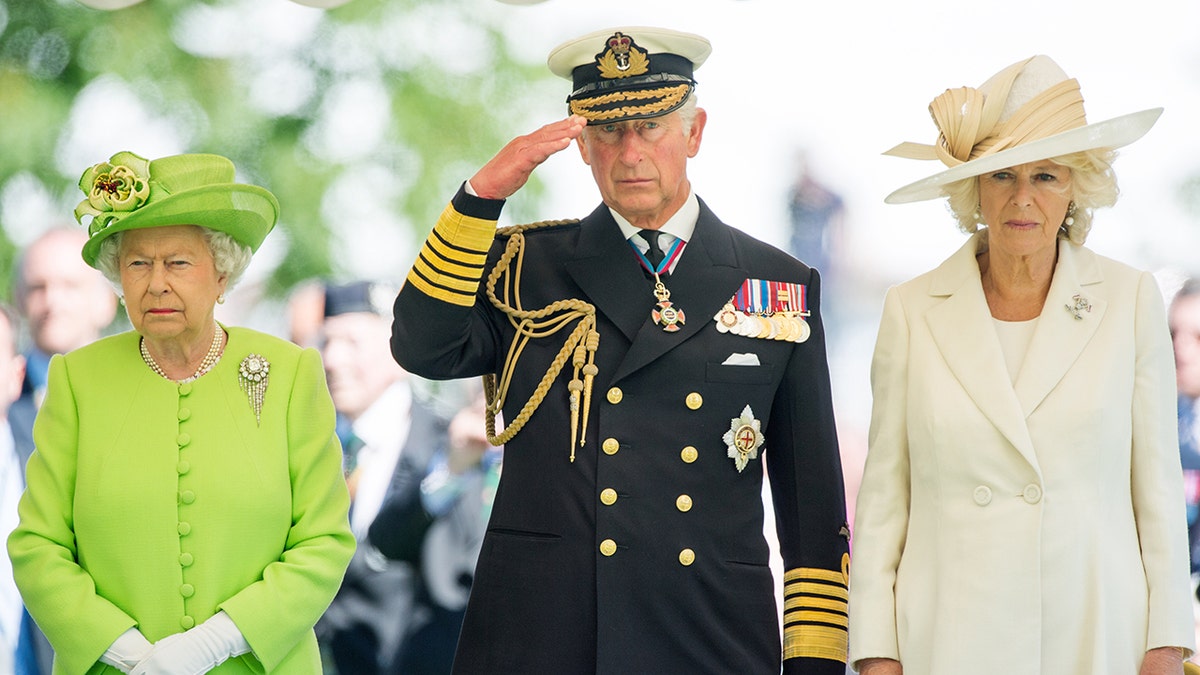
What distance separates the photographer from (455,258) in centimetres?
285

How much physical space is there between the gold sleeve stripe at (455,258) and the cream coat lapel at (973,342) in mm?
910

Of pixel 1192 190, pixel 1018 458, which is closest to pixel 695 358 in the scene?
pixel 1018 458

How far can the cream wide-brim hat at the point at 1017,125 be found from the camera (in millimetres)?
2791

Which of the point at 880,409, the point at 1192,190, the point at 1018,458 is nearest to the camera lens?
the point at 1018,458

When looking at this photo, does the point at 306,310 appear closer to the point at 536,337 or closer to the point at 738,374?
the point at 536,337

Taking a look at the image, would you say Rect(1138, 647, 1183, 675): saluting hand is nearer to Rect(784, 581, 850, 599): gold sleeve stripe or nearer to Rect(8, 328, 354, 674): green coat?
Rect(784, 581, 850, 599): gold sleeve stripe

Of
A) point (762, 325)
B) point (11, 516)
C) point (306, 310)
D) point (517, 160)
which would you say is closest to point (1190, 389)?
point (762, 325)

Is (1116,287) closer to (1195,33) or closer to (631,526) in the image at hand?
(631,526)

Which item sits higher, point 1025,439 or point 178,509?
point 1025,439

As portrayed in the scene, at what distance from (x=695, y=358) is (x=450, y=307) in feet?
1.62

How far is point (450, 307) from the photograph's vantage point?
9.43 feet

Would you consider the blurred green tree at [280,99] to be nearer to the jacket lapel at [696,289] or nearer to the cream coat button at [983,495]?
the jacket lapel at [696,289]

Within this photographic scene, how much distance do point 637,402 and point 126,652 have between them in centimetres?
111

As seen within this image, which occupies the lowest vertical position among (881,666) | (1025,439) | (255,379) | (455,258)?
(881,666)
